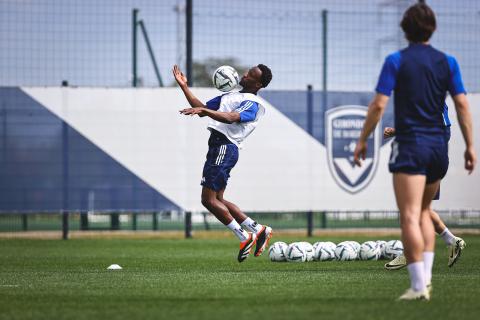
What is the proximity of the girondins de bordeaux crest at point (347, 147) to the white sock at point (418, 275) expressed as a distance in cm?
1185

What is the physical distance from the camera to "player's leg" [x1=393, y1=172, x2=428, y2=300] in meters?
6.65

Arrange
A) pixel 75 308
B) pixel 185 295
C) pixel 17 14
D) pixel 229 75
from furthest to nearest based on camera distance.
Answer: pixel 17 14 → pixel 229 75 → pixel 185 295 → pixel 75 308

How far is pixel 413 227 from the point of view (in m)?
A: 6.66

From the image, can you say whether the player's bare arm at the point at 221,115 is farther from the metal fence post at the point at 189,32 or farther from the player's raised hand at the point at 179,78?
the metal fence post at the point at 189,32

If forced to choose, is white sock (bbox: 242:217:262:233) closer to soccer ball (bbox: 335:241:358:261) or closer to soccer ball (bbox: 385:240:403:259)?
soccer ball (bbox: 335:241:358:261)

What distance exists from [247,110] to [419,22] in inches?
170

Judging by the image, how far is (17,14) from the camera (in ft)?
56.2

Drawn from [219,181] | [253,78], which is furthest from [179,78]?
[219,181]

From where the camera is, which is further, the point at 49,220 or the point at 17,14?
the point at 49,220

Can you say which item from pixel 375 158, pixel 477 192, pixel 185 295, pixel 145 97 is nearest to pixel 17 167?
pixel 145 97

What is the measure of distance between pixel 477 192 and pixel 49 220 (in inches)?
323

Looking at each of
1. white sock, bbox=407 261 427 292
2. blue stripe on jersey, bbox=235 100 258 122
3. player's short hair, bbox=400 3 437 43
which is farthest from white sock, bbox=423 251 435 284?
blue stripe on jersey, bbox=235 100 258 122

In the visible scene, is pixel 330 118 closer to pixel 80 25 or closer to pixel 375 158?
pixel 375 158

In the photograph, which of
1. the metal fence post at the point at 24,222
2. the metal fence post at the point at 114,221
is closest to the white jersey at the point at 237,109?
the metal fence post at the point at 114,221
